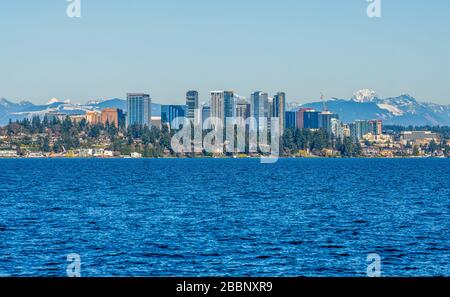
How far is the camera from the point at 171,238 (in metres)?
45.1

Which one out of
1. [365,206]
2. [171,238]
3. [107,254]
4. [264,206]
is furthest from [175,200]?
[107,254]

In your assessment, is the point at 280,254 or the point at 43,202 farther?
the point at 43,202

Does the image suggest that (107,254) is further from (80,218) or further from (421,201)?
(421,201)

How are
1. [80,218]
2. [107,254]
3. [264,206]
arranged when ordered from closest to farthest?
[107,254], [80,218], [264,206]

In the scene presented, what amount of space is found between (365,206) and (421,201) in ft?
35.7

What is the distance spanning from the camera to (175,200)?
80.8 m
